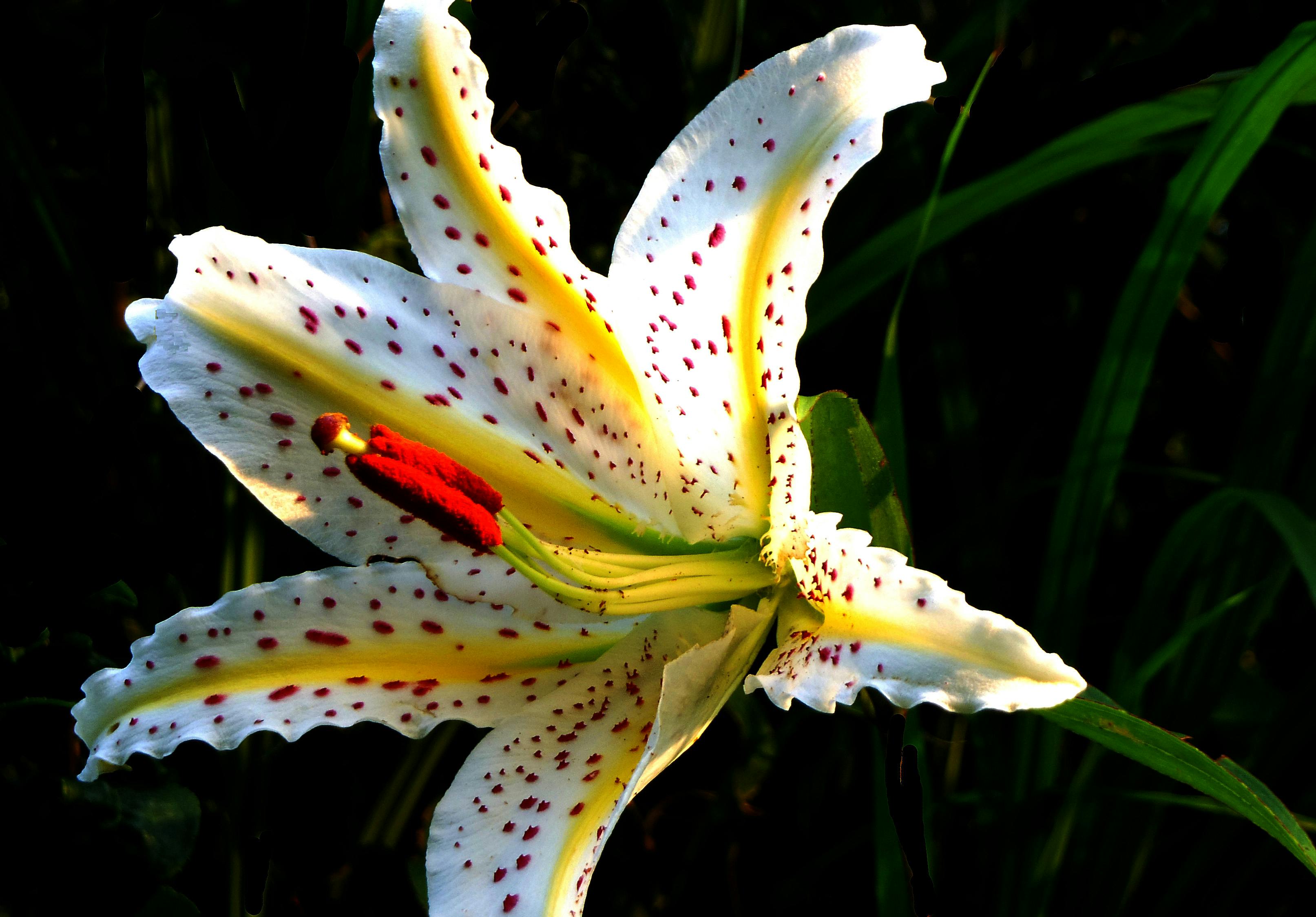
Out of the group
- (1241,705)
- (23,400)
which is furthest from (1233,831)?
(23,400)

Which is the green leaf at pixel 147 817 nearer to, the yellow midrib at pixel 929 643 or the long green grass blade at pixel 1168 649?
the yellow midrib at pixel 929 643

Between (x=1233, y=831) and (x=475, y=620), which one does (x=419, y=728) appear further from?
(x=1233, y=831)

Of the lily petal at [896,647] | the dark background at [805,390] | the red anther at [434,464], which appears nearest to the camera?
the lily petal at [896,647]

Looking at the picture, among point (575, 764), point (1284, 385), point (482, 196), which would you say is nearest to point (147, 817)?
point (575, 764)

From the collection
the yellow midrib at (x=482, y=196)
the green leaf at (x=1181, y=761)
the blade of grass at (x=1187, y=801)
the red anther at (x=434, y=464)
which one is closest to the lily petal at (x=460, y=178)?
the yellow midrib at (x=482, y=196)

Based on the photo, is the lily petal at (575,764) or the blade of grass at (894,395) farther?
the blade of grass at (894,395)

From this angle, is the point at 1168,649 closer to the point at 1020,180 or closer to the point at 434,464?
the point at 1020,180
